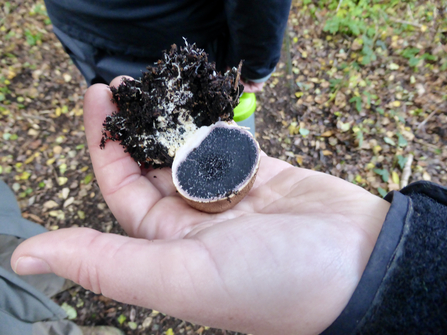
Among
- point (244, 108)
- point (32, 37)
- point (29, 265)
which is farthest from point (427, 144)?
point (32, 37)

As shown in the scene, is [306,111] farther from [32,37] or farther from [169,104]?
[32,37]

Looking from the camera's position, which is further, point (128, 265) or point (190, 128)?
point (190, 128)

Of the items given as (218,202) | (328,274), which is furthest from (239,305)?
(218,202)

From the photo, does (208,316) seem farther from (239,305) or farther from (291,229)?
(291,229)

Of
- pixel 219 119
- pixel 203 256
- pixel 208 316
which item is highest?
pixel 219 119

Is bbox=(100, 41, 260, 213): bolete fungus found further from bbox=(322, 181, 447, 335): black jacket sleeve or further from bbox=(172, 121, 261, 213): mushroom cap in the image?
bbox=(322, 181, 447, 335): black jacket sleeve

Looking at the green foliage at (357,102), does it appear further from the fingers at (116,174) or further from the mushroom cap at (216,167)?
the fingers at (116,174)
